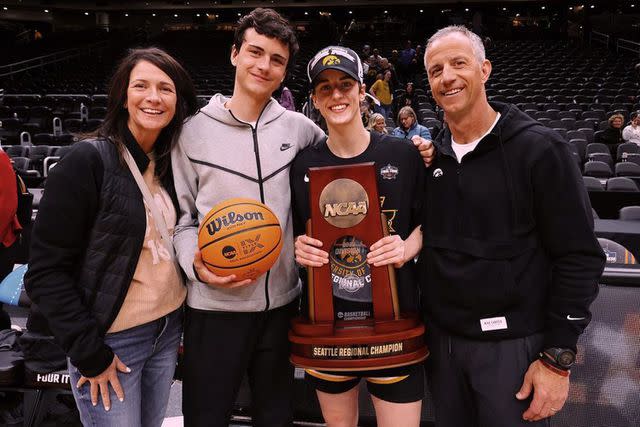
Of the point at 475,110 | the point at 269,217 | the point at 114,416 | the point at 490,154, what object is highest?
the point at 475,110

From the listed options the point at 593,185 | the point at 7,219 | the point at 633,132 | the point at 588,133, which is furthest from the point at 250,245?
the point at 588,133

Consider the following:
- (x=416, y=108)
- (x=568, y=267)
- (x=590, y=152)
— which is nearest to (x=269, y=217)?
(x=568, y=267)

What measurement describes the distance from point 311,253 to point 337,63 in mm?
584

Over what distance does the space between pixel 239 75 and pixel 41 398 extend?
1.83 m

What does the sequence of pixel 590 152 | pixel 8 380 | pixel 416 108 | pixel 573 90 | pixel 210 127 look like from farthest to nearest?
pixel 573 90 → pixel 416 108 → pixel 590 152 → pixel 8 380 → pixel 210 127

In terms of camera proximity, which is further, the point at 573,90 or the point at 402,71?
the point at 402,71

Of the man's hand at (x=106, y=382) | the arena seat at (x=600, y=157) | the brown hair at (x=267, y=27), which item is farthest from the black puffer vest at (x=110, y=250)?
the arena seat at (x=600, y=157)

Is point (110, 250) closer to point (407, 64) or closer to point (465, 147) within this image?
point (465, 147)

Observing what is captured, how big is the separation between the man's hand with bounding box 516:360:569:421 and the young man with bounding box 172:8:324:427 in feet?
2.47

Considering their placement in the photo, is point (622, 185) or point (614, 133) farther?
point (614, 133)

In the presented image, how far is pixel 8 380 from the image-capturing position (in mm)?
2344

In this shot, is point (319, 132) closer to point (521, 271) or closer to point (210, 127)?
point (210, 127)

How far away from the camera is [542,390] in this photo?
1430 mm

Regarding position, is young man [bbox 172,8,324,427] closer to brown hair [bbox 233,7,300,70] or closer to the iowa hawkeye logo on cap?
brown hair [bbox 233,7,300,70]
